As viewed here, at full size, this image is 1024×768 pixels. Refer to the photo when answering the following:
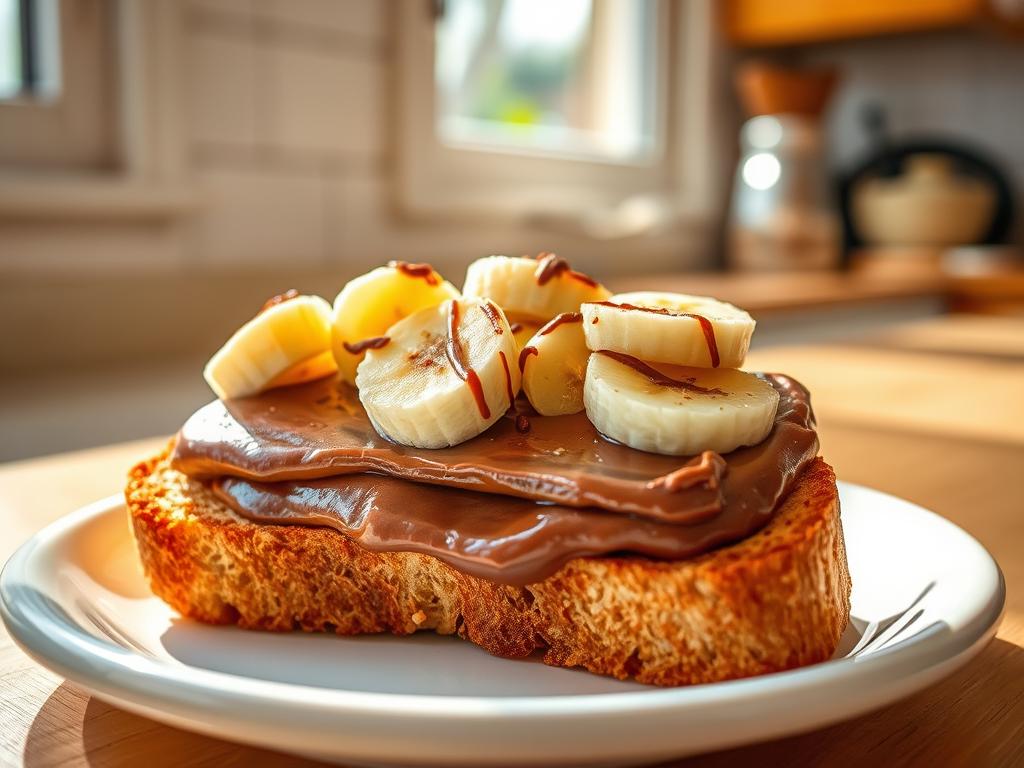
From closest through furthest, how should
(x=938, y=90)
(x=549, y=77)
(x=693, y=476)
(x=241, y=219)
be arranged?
1. (x=693, y=476)
2. (x=241, y=219)
3. (x=549, y=77)
4. (x=938, y=90)

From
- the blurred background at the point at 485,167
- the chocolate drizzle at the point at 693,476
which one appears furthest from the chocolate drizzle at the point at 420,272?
the blurred background at the point at 485,167

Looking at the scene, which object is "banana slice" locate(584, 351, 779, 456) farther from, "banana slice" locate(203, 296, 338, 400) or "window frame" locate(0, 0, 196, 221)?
"window frame" locate(0, 0, 196, 221)

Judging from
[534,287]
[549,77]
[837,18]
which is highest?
[837,18]

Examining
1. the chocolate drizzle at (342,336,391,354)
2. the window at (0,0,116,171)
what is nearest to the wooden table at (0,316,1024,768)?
the chocolate drizzle at (342,336,391,354)

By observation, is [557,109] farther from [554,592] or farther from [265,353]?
[554,592]

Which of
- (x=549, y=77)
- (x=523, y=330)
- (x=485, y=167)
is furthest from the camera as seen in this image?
(x=549, y=77)

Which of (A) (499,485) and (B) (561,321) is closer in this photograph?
(A) (499,485)

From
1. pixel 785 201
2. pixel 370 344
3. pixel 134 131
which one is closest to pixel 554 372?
pixel 370 344

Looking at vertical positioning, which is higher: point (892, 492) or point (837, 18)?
point (837, 18)
